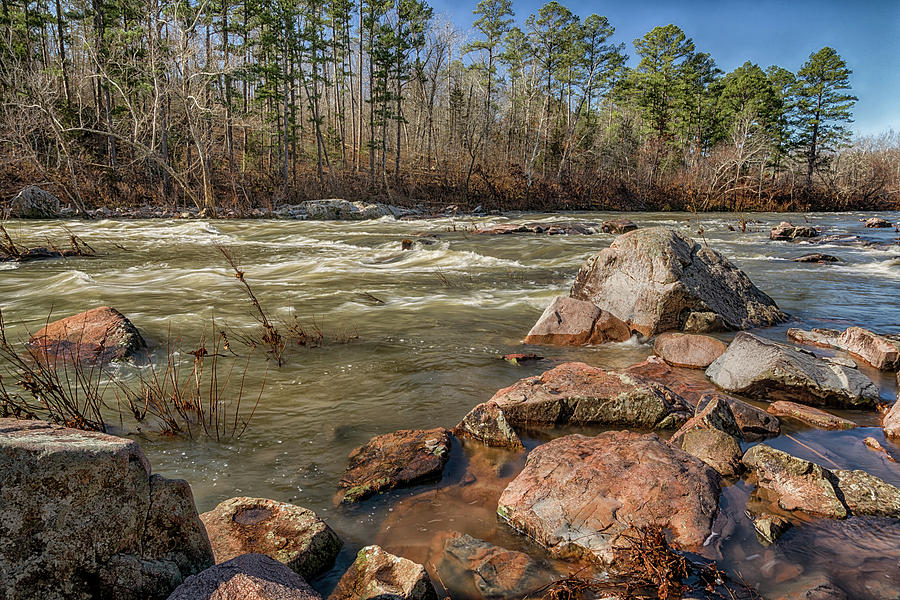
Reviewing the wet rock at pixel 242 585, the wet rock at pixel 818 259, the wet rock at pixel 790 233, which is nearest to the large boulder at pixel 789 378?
the wet rock at pixel 242 585

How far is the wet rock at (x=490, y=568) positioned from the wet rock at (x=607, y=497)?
0.62 ft

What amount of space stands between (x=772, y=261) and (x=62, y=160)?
31140mm

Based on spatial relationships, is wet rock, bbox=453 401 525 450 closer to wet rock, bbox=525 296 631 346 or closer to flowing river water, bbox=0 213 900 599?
flowing river water, bbox=0 213 900 599

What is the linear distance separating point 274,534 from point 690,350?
4.69 m

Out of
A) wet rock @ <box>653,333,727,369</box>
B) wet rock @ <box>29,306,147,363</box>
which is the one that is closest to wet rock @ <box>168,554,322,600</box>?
wet rock @ <box>29,306,147,363</box>

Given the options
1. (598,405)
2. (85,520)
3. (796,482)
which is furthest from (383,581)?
(796,482)

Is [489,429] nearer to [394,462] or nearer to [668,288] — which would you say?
[394,462]

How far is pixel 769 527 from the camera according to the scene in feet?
8.95

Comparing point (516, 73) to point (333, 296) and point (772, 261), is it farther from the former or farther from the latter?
point (333, 296)

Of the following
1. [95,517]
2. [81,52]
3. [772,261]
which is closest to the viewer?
[95,517]

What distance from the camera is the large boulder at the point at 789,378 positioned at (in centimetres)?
445

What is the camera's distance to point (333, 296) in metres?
9.41

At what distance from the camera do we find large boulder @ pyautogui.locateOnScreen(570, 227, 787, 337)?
21.7 feet

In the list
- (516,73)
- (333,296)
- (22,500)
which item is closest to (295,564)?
(22,500)
